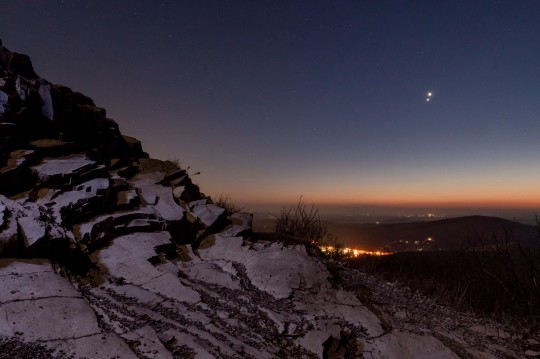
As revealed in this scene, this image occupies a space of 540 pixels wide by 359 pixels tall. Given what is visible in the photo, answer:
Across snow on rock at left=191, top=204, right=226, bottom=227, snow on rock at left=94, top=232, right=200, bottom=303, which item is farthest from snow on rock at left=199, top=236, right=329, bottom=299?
snow on rock at left=94, top=232, right=200, bottom=303

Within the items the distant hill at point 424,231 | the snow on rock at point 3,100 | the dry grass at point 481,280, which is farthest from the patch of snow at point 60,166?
the distant hill at point 424,231

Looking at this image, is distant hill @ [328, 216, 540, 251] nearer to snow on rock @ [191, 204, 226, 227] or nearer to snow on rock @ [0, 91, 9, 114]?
snow on rock @ [191, 204, 226, 227]

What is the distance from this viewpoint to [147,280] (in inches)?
282

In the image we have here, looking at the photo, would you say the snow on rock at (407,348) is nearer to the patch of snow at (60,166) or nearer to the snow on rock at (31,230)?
the snow on rock at (31,230)

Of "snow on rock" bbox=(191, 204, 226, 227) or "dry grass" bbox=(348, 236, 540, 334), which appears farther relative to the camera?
"snow on rock" bbox=(191, 204, 226, 227)

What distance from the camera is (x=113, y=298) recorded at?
6.18 metres

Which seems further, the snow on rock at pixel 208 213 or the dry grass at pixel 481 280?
the snow on rock at pixel 208 213

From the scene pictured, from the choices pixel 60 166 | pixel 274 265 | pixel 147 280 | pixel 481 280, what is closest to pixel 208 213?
pixel 274 265

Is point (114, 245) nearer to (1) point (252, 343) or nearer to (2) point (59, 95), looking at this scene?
(1) point (252, 343)

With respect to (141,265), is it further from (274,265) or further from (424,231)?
(424,231)

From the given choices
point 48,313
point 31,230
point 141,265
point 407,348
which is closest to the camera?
point 48,313

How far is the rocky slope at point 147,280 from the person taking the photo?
5141 mm

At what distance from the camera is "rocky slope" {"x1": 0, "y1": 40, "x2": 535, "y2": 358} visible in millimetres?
5141

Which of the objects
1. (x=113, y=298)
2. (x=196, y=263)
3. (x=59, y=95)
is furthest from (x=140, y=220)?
(x=59, y=95)
